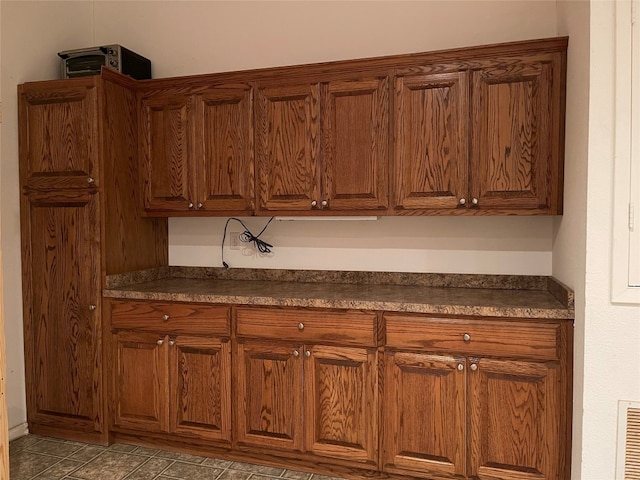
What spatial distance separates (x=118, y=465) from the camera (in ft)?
8.05

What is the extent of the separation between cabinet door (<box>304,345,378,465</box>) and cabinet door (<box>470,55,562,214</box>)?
40.1 inches

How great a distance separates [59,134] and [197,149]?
2.59ft

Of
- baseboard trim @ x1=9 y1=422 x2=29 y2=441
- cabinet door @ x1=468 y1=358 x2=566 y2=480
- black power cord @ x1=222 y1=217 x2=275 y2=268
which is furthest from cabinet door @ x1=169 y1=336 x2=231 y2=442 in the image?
cabinet door @ x1=468 y1=358 x2=566 y2=480

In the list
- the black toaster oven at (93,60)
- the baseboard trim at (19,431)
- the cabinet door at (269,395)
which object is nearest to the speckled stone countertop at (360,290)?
the cabinet door at (269,395)

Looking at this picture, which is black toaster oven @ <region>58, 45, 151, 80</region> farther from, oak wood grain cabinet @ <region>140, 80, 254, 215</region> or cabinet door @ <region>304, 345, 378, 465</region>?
cabinet door @ <region>304, 345, 378, 465</region>

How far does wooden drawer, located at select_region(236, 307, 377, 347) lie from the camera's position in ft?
7.42

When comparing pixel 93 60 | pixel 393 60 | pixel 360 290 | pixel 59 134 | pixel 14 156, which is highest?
pixel 93 60

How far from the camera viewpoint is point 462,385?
213cm

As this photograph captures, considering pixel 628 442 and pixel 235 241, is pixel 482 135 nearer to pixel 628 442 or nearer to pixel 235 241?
pixel 628 442

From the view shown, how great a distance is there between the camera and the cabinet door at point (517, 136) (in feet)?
7.27

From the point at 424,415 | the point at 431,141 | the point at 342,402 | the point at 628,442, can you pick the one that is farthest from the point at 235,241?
the point at 628,442

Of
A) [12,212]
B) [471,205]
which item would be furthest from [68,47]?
[471,205]

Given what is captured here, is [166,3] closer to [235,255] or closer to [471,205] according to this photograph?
[235,255]

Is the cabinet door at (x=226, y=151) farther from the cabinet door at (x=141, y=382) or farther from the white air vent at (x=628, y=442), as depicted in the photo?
the white air vent at (x=628, y=442)
